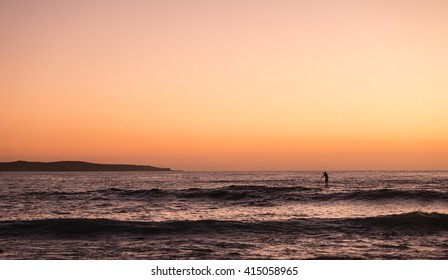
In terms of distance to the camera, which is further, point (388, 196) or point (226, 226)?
point (388, 196)

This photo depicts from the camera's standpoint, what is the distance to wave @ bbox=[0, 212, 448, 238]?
11117 mm

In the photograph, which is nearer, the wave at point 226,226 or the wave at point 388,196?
the wave at point 226,226

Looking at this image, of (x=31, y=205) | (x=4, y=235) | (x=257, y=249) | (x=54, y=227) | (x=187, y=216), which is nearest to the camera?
(x=257, y=249)

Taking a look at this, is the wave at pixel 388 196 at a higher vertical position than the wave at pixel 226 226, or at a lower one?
higher

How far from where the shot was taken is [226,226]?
1187 cm

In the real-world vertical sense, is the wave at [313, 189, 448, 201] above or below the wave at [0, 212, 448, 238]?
above

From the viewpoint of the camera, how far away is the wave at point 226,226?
1112 centimetres

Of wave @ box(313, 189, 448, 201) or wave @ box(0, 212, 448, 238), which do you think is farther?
wave @ box(313, 189, 448, 201)
